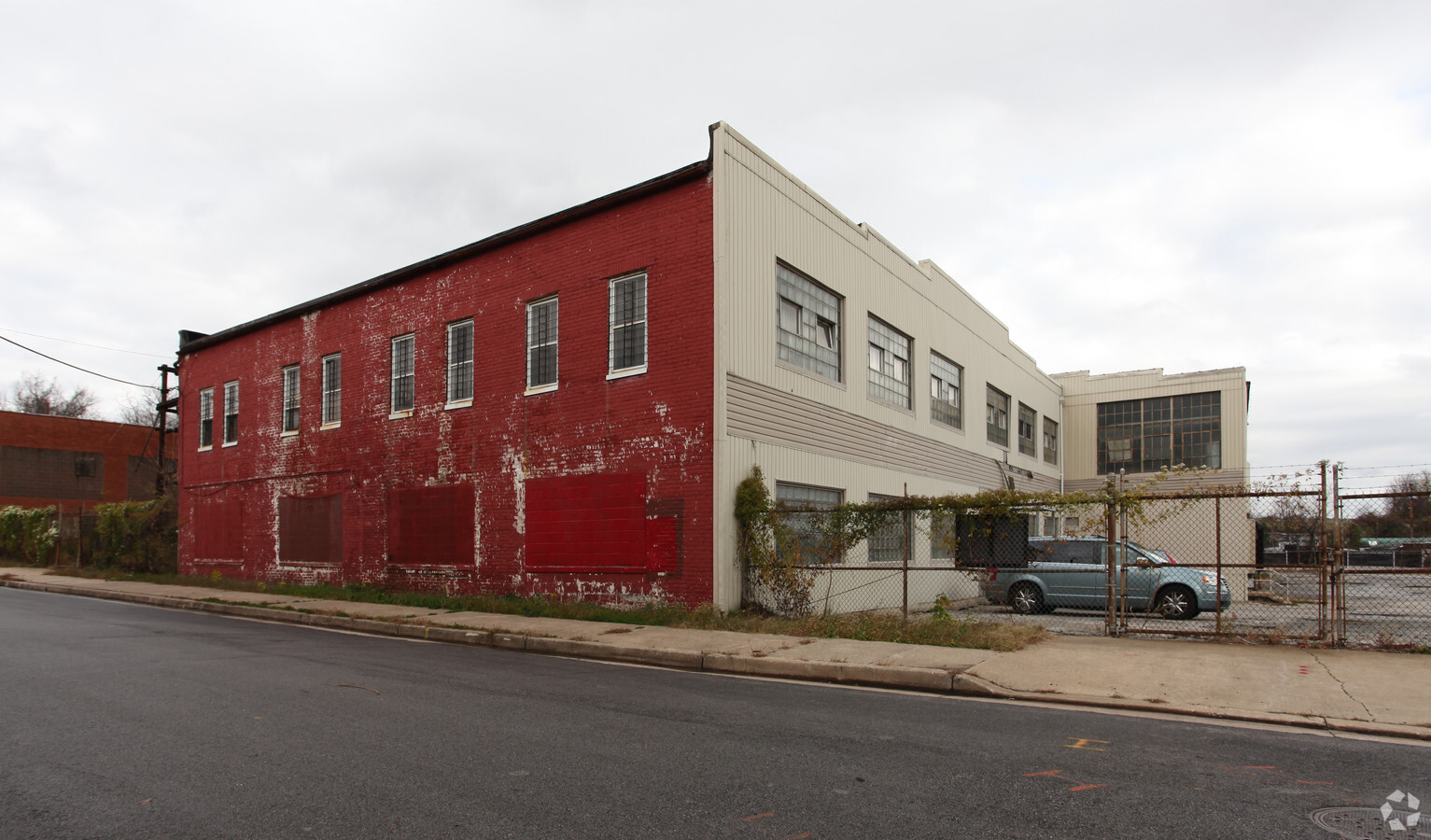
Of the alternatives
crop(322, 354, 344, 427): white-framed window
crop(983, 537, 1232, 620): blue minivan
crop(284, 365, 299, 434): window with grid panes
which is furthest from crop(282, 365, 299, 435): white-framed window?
crop(983, 537, 1232, 620): blue minivan

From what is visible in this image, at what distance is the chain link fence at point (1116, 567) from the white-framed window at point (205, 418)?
20639 mm

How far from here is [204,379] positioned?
28.0 m

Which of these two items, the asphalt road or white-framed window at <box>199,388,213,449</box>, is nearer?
the asphalt road

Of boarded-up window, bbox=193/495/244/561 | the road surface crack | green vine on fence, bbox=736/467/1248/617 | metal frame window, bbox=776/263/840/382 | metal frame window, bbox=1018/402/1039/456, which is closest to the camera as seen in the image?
the road surface crack

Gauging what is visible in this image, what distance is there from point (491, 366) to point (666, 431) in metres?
5.31

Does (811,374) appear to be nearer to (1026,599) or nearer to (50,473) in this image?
(1026,599)

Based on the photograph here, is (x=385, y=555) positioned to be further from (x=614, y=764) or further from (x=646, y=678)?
(x=614, y=764)

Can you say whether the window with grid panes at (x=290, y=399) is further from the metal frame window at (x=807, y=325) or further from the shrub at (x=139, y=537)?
the metal frame window at (x=807, y=325)

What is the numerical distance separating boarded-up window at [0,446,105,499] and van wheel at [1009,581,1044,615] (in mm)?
53146

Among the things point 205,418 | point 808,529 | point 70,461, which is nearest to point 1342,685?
point 808,529

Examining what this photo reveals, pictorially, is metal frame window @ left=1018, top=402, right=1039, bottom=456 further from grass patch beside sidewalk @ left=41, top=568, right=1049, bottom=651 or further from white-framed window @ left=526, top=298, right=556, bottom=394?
white-framed window @ left=526, top=298, right=556, bottom=394

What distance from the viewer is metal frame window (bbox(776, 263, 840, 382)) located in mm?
16875

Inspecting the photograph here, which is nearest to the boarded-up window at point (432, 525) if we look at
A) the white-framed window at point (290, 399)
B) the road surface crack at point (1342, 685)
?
the white-framed window at point (290, 399)

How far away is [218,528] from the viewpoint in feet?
87.0
